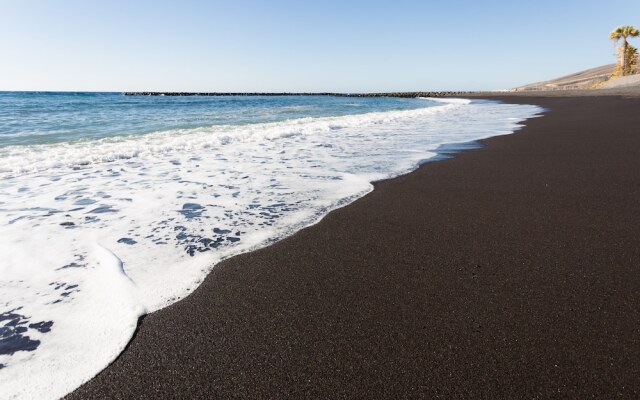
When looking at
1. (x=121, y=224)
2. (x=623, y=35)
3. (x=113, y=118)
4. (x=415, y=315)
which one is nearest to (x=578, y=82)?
(x=623, y=35)

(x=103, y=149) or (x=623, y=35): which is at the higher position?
(x=623, y=35)

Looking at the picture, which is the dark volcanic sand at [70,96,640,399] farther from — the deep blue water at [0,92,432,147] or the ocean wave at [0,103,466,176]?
the deep blue water at [0,92,432,147]

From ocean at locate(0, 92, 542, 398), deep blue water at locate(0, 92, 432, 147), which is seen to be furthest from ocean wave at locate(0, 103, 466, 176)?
deep blue water at locate(0, 92, 432, 147)

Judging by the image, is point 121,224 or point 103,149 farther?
point 103,149

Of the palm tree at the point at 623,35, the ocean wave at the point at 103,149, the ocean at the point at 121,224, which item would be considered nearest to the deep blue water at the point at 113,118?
the ocean wave at the point at 103,149

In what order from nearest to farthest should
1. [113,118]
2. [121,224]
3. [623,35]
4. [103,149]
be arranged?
[121,224] → [103,149] → [113,118] → [623,35]

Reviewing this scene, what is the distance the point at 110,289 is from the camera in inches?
109

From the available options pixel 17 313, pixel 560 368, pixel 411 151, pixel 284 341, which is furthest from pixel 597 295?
pixel 411 151

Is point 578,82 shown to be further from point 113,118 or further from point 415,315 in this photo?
point 415,315

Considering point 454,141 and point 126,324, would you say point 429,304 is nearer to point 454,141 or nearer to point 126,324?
point 126,324

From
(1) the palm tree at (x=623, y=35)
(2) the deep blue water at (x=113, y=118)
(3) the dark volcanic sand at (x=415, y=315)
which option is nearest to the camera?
(3) the dark volcanic sand at (x=415, y=315)

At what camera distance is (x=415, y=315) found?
231 cm

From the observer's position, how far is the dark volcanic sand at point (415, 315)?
5.88 feet

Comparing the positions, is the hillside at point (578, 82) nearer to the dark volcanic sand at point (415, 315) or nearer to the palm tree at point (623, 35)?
the palm tree at point (623, 35)
